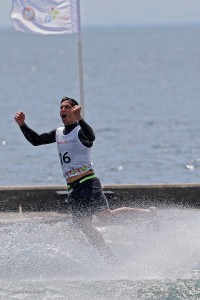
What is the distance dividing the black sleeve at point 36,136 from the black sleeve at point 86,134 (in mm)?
449

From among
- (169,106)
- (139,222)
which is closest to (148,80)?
(169,106)

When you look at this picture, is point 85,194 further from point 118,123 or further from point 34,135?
point 118,123

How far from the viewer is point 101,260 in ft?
41.6

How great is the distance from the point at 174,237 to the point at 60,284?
7.80ft

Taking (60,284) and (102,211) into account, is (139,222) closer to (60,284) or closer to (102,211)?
(102,211)

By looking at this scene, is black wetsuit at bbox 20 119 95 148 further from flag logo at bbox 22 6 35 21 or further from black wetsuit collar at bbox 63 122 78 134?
flag logo at bbox 22 6 35 21

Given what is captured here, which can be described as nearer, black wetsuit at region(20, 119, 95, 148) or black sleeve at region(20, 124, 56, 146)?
black wetsuit at region(20, 119, 95, 148)

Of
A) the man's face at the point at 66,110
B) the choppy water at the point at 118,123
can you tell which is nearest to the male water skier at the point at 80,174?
the man's face at the point at 66,110

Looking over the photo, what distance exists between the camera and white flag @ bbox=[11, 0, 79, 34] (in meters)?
17.6

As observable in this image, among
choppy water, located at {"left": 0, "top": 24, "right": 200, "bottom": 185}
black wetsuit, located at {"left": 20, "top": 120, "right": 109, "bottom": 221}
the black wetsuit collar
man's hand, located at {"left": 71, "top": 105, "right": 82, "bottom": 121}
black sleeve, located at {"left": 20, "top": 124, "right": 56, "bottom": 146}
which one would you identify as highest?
man's hand, located at {"left": 71, "top": 105, "right": 82, "bottom": 121}

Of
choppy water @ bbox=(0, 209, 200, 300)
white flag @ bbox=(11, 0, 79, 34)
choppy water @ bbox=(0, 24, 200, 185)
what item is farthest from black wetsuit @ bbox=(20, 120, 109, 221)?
choppy water @ bbox=(0, 24, 200, 185)

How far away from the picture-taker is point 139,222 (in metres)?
14.5

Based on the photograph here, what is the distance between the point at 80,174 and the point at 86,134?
19.7 inches

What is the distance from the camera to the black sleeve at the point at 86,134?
1243 cm
